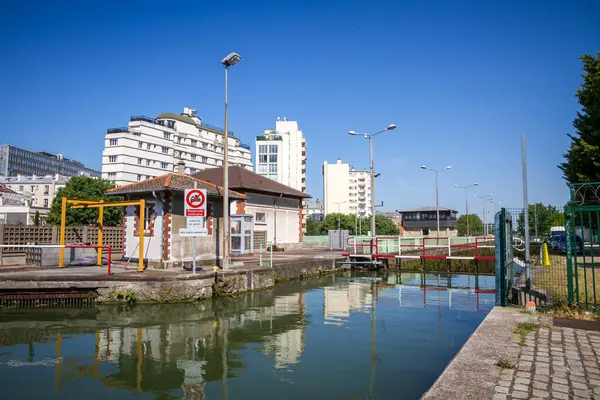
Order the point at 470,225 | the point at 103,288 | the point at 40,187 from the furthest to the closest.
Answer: the point at 470,225 → the point at 40,187 → the point at 103,288

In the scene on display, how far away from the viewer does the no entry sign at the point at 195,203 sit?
14328mm

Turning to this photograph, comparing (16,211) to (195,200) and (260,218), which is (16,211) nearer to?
(260,218)

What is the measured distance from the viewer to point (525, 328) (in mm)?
6934

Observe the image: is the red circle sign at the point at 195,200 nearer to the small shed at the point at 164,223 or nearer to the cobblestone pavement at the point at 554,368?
the small shed at the point at 164,223

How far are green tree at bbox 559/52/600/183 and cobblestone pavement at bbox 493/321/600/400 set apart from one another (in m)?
17.6

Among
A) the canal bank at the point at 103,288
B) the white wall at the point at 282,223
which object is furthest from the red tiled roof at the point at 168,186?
the white wall at the point at 282,223

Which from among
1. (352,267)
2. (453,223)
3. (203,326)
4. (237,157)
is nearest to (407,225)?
(453,223)

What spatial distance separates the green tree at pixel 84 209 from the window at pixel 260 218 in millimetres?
24659

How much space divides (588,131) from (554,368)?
21386 millimetres

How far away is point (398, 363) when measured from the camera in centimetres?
716

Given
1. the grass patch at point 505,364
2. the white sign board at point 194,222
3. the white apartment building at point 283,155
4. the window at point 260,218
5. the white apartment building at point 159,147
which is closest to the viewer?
the grass patch at point 505,364

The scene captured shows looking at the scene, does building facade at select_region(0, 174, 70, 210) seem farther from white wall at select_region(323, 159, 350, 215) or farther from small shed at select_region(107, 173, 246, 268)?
small shed at select_region(107, 173, 246, 268)

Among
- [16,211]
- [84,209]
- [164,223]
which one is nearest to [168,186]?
[164,223]

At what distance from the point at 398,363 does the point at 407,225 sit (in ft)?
265
